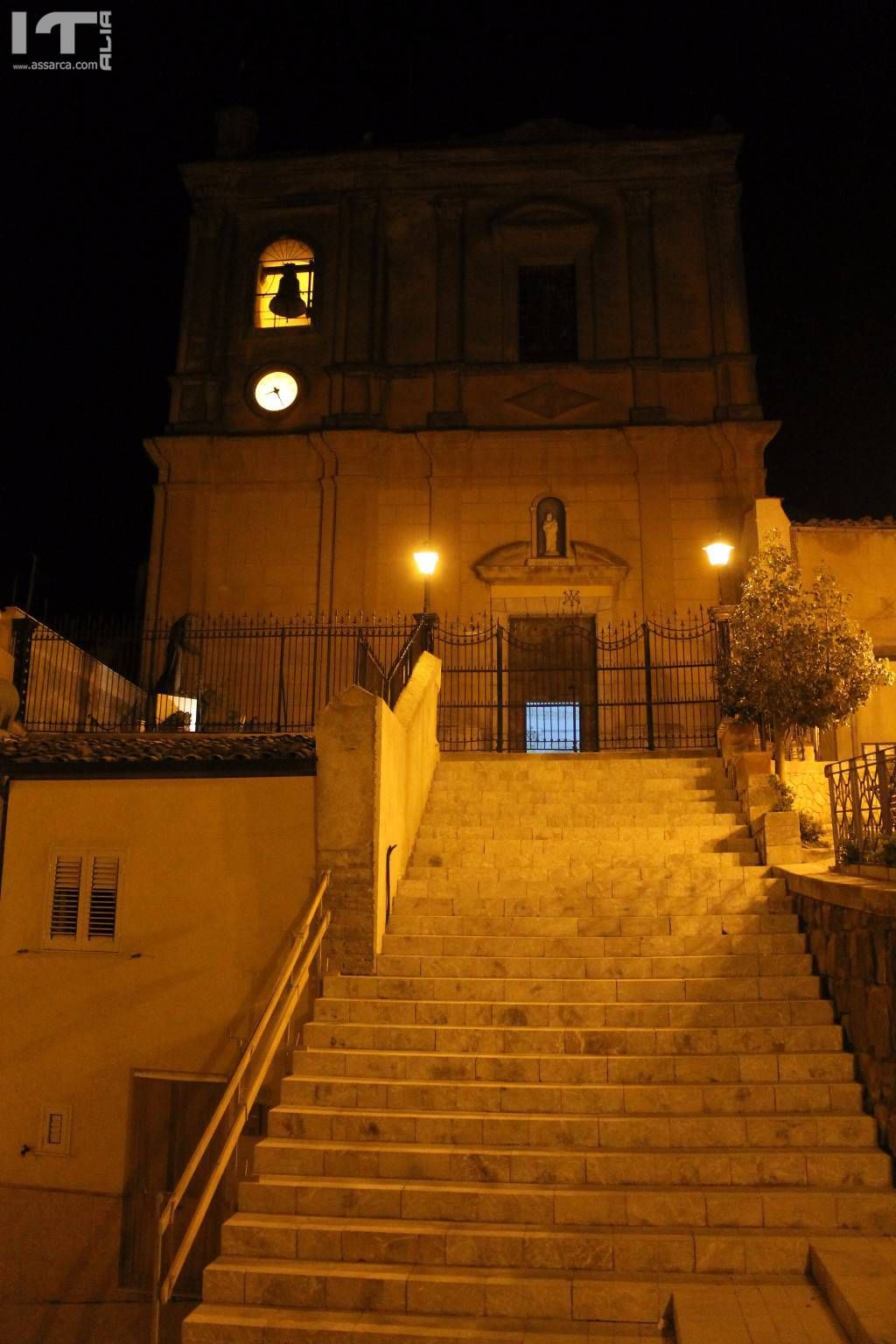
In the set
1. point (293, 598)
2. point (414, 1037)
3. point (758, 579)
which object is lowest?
point (414, 1037)

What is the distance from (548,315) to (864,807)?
555 inches

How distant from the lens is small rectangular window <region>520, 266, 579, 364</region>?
63.2 ft

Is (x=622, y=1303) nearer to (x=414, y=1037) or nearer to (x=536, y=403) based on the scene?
(x=414, y=1037)

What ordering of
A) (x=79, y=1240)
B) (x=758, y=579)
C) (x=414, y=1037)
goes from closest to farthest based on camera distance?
1. (x=414, y=1037)
2. (x=79, y=1240)
3. (x=758, y=579)

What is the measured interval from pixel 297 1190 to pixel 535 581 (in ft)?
42.1

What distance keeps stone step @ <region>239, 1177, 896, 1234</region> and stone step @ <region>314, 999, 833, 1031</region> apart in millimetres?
1242

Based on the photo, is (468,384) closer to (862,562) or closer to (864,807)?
(862,562)

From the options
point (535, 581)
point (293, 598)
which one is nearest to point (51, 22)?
point (293, 598)

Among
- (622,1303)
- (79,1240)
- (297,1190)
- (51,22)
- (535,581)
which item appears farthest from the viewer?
(535,581)

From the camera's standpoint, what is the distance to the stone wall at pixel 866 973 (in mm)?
6207

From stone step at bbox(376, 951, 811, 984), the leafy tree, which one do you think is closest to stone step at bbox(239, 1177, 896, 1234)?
stone step at bbox(376, 951, 811, 984)

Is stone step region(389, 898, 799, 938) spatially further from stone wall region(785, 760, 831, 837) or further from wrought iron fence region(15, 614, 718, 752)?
wrought iron fence region(15, 614, 718, 752)

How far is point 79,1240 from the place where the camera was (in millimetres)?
7992

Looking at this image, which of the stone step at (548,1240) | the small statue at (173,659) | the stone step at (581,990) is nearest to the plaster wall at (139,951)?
the stone step at (581,990)
